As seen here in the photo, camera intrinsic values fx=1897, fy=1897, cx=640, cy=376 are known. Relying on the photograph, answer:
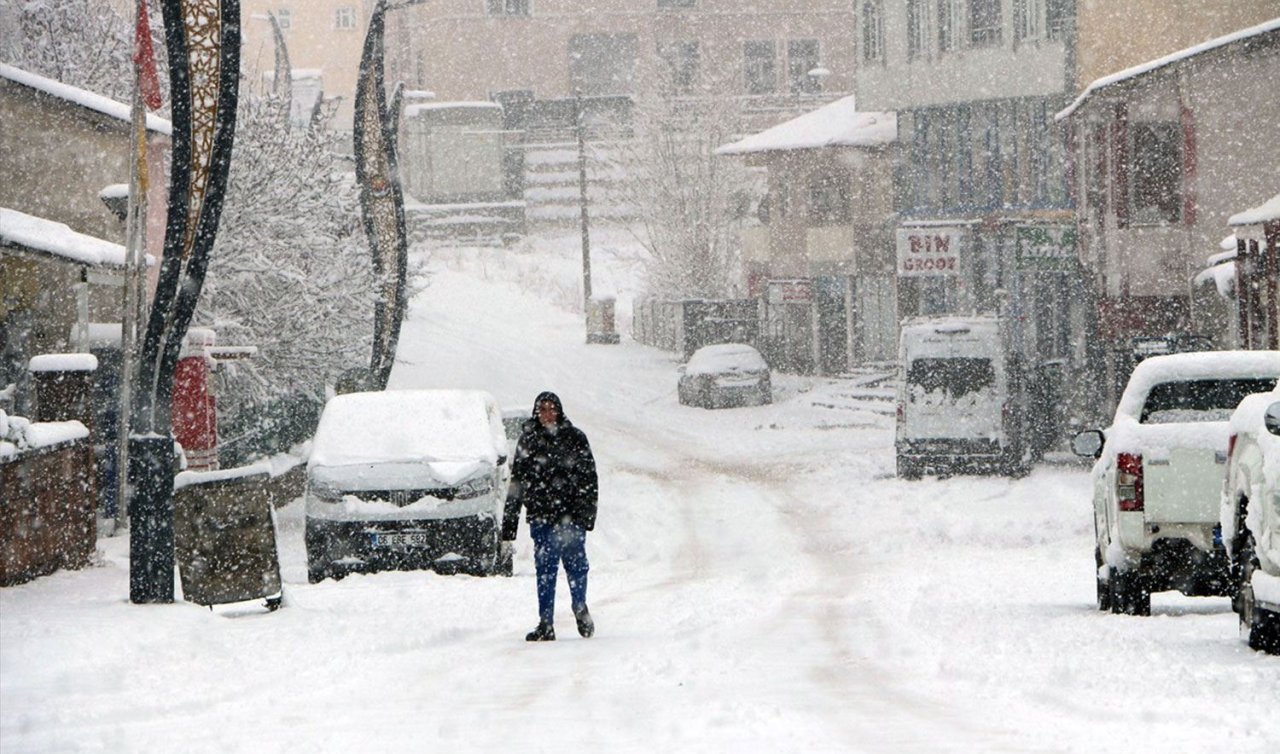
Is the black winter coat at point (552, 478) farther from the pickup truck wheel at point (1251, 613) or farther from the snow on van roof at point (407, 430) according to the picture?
the snow on van roof at point (407, 430)

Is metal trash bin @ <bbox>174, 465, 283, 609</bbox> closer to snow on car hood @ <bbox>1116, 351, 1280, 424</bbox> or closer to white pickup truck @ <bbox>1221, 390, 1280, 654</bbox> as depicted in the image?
snow on car hood @ <bbox>1116, 351, 1280, 424</bbox>

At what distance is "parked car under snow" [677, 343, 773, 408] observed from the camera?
4497cm

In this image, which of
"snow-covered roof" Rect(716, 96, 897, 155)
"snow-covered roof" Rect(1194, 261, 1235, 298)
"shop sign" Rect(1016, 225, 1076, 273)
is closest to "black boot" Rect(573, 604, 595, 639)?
"snow-covered roof" Rect(1194, 261, 1235, 298)

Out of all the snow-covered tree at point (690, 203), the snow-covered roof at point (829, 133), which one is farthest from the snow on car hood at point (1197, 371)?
the snow-covered tree at point (690, 203)

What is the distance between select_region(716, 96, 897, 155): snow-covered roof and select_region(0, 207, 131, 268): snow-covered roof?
107 feet

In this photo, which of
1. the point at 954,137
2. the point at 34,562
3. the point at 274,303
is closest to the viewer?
the point at 34,562

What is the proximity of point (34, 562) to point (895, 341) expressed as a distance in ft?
129

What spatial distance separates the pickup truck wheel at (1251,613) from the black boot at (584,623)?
13.5 feet

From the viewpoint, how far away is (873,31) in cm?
5094

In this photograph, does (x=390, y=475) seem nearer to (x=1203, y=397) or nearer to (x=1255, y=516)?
(x=1203, y=397)

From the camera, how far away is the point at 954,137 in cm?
4822

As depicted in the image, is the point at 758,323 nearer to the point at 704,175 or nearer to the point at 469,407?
the point at 704,175

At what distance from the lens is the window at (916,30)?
48.4 metres

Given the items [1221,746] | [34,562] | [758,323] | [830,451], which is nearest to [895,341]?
[758,323]
